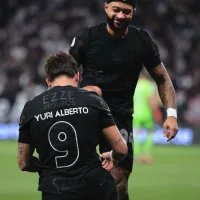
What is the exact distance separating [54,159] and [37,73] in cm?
2022

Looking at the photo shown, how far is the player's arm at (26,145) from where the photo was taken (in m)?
5.09

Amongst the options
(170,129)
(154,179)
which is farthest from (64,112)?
(154,179)

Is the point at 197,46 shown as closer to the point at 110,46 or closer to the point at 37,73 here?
the point at 37,73

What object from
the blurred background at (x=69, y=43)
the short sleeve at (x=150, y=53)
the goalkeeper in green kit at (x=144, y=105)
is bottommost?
the short sleeve at (x=150, y=53)

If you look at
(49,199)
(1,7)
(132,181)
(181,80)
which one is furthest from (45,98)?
(1,7)

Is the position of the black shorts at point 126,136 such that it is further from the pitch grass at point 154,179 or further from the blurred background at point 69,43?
the blurred background at point 69,43

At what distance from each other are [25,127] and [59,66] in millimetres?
501

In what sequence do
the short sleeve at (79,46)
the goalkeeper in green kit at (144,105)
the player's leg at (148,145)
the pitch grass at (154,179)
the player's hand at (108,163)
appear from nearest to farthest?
the player's hand at (108,163) → the short sleeve at (79,46) → the pitch grass at (154,179) → the player's leg at (148,145) → the goalkeeper in green kit at (144,105)

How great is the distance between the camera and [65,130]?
Result: 16.3ft

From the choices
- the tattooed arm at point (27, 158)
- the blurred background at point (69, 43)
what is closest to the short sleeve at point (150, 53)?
the tattooed arm at point (27, 158)

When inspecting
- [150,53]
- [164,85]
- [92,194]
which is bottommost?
[92,194]

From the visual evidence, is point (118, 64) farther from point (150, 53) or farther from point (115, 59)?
point (150, 53)

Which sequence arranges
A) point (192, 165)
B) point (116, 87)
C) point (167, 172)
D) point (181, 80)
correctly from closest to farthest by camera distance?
point (116, 87)
point (167, 172)
point (192, 165)
point (181, 80)

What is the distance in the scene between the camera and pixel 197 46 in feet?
85.8
